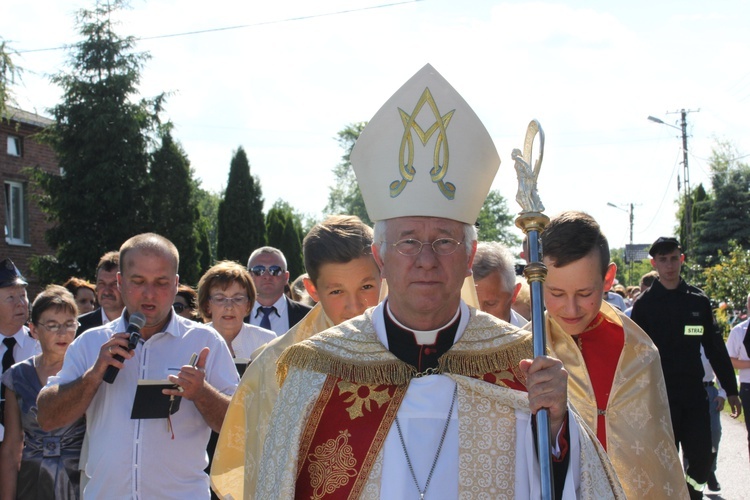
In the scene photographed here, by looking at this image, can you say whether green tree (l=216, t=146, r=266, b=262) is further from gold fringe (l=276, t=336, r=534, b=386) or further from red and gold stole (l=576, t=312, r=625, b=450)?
gold fringe (l=276, t=336, r=534, b=386)

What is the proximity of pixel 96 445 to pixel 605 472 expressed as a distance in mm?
2642

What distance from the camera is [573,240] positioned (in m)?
3.57

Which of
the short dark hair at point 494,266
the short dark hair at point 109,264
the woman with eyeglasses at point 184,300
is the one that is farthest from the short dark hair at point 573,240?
the woman with eyeglasses at point 184,300

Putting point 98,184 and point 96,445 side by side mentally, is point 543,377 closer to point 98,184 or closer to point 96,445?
point 96,445

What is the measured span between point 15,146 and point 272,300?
25.8m

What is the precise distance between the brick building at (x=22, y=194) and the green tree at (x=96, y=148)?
114cm

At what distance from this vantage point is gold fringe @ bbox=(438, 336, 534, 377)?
2941 mm

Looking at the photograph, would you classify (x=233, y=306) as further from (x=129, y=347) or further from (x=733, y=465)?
(x=733, y=465)

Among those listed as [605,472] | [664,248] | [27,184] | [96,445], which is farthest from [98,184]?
[605,472]

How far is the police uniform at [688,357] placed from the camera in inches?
279

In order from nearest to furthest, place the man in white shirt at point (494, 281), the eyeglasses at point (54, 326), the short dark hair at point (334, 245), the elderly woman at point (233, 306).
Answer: the short dark hair at point (334, 245), the man in white shirt at point (494, 281), the eyeglasses at point (54, 326), the elderly woman at point (233, 306)

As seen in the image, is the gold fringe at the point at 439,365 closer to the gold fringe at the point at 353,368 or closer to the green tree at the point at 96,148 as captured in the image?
the gold fringe at the point at 353,368

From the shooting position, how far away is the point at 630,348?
3.62 metres

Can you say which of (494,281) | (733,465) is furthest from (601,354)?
(733,465)
